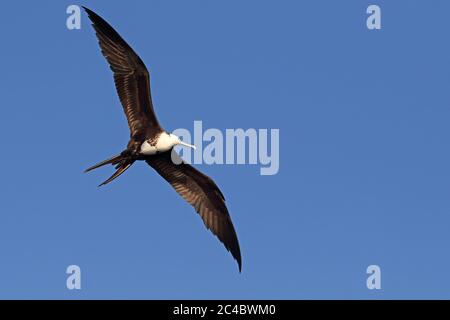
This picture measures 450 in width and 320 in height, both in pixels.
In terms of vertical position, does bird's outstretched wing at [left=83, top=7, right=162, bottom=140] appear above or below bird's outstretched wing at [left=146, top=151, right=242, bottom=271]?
above

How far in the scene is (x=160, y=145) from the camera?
17000 mm

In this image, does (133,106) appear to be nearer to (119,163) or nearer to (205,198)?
(119,163)

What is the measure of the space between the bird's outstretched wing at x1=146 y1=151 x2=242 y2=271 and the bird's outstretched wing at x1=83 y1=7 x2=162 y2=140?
119 cm

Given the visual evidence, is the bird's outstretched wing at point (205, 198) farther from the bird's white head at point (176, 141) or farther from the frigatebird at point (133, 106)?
the bird's white head at point (176, 141)

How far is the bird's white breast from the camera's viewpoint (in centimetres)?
1697

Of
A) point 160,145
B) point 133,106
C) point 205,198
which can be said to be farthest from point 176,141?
point 205,198

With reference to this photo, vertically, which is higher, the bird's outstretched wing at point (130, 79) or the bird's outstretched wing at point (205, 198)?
the bird's outstretched wing at point (130, 79)

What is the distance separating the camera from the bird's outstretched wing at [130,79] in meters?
16.7

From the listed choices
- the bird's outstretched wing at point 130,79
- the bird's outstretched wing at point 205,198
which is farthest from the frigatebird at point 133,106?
the bird's outstretched wing at point 205,198

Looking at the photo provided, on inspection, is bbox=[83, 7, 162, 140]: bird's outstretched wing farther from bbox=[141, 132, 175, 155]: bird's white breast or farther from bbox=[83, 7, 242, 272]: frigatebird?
bbox=[141, 132, 175, 155]: bird's white breast

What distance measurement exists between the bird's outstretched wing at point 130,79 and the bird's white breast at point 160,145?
0.14 m

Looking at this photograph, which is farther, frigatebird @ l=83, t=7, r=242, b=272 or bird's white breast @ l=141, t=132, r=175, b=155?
bird's white breast @ l=141, t=132, r=175, b=155

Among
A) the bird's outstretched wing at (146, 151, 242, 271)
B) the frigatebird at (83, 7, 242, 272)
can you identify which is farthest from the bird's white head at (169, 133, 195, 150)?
the bird's outstretched wing at (146, 151, 242, 271)

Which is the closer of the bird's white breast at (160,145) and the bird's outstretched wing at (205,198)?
the bird's white breast at (160,145)
